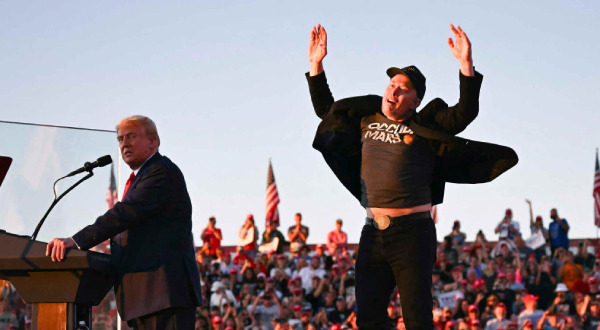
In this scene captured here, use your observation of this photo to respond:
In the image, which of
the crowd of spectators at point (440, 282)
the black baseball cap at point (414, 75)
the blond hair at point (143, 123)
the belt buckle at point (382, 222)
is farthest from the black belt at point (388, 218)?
the crowd of spectators at point (440, 282)

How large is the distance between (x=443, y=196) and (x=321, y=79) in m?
0.88

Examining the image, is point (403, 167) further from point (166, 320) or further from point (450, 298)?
point (450, 298)

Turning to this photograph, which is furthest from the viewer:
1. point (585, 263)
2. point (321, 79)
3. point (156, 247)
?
point (585, 263)

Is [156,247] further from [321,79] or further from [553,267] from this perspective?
[553,267]

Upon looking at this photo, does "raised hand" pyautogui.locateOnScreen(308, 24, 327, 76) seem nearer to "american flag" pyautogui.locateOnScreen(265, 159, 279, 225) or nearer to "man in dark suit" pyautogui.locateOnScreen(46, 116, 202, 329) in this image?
"man in dark suit" pyautogui.locateOnScreen(46, 116, 202, 329)

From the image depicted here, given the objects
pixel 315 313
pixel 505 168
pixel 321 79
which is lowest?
pixel 315 313

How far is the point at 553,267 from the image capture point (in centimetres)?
1588

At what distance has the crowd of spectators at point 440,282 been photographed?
44.5ft

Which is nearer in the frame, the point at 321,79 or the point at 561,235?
the point at 321,79

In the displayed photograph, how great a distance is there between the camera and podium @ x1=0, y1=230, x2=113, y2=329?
14.0 feet

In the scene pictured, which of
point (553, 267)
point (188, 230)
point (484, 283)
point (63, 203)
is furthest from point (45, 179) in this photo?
point (553, 267)

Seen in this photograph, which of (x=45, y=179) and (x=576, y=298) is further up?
(x=45, y=179)

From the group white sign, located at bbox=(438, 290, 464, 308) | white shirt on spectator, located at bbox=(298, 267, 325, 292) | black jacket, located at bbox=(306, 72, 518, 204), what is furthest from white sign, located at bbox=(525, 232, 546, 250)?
black jacket, located at bbox=(306, 72, 518, 204)

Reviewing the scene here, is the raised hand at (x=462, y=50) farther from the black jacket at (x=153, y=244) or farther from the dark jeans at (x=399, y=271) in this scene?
the black jacket at (x=153, y=244)
